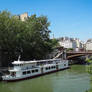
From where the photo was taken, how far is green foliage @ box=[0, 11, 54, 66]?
29.1 m

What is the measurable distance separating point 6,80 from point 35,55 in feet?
52.5

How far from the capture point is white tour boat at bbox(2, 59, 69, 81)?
75.9 ft

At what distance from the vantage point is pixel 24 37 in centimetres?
3362

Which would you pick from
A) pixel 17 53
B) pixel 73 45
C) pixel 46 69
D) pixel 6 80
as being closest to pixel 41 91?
pixel 6 80

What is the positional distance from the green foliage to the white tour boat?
5.28 metres

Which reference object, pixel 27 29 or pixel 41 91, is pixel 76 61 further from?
pixel 41 91

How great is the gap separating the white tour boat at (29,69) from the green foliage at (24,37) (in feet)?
17.3

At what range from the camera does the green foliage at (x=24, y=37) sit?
29109 millimetres

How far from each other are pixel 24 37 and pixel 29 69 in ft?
31.6

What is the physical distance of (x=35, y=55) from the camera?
37688mm

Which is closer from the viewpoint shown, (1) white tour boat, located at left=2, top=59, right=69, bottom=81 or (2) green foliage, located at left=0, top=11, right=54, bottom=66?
(1) white tour boat, located at left=2, top=59, right=69, bottom=81

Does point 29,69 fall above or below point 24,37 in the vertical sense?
below

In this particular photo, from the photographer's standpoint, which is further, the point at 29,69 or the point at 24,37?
the point at 24,37

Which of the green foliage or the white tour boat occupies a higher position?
the green foliage
